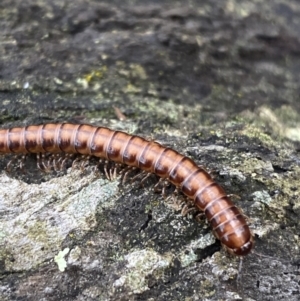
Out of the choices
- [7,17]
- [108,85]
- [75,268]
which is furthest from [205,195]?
[7,17]

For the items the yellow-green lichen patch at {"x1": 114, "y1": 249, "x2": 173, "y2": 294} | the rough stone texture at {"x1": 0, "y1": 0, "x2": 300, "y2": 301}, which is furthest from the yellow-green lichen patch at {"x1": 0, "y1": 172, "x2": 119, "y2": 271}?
the yellow-green lichen patch at {"x1": 114, "y1": 249, "x2": 173, "y2": 294}

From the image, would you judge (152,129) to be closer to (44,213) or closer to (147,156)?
(147,156)

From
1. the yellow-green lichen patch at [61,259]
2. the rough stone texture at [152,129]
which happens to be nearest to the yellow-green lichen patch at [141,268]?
the rough stone texture at [152,129]

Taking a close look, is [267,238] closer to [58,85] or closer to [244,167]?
[244,167]

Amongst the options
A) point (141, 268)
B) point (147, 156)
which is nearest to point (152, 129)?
point (147, 156)

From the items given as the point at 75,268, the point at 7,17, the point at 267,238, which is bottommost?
the point at 75,268

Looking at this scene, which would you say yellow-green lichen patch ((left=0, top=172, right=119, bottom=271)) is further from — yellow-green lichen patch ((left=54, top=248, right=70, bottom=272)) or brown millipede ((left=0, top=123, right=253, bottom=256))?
brown millipede ((left=0, top=123, right=253, bottom=256))

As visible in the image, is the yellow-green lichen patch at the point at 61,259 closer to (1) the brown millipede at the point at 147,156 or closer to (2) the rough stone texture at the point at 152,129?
(2) the rough stone texture at the point at 152,129
